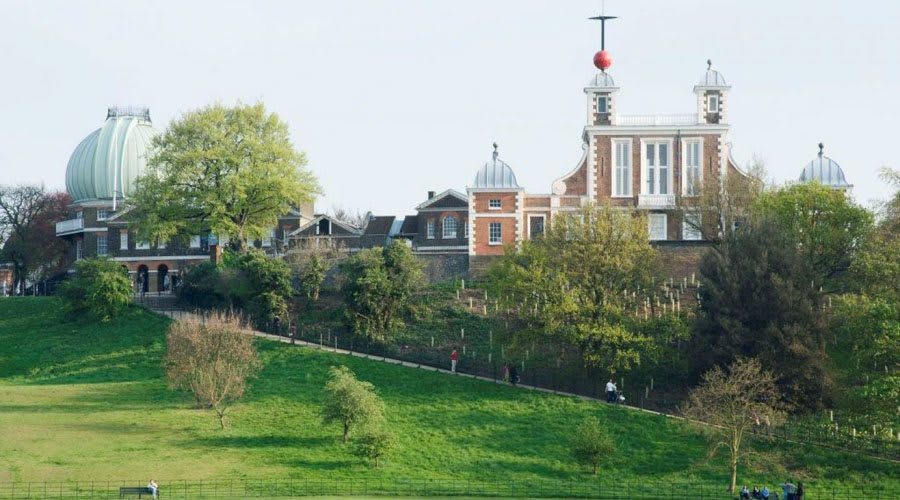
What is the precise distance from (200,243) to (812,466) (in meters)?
48.5

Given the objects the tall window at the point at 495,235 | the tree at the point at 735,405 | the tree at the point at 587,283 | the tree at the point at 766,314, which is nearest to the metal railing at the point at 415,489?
the tree at the point at 735,405

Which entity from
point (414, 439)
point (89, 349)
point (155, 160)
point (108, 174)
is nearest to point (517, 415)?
point (414, 439)

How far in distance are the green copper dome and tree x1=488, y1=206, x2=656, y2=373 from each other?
117ft

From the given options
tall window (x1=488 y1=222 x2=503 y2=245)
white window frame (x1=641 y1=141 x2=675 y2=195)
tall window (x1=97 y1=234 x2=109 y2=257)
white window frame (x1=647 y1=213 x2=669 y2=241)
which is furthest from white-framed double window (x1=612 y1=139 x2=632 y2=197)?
tall window (x1=97 y1=234 x2=109 y2=257)

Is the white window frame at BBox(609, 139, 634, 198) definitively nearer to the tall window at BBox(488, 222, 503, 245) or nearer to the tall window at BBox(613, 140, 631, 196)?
the tall window at BBox(613, 140, 631, 196)

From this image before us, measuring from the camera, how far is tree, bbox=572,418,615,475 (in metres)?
54.5

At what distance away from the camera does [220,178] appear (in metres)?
81.6

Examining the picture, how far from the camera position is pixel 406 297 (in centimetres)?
7162

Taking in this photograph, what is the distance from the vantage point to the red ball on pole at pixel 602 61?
8375 centimetres

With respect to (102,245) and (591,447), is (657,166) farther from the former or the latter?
(102,245)

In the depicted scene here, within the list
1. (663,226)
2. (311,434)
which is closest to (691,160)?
(663,226)

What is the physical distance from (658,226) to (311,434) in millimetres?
30205

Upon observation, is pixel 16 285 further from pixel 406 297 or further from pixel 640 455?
pixel 640 455

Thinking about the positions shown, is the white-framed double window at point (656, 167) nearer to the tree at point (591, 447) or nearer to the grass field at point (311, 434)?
the grass field at point (311, 434)
